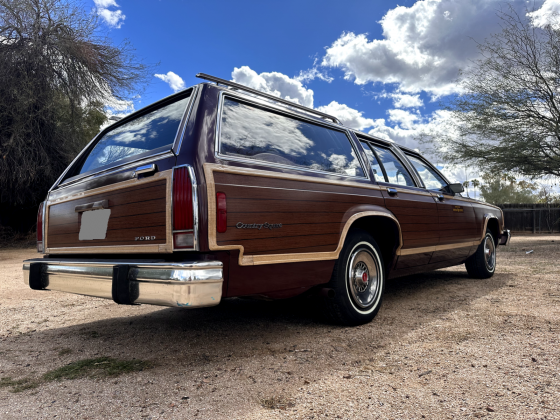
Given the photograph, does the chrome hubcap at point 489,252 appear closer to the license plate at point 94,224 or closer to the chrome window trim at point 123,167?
the chrome window trim at point 123,167

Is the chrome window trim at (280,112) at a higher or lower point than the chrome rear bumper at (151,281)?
higher

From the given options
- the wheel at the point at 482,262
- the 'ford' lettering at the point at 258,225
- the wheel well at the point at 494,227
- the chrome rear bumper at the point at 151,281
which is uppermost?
the 'ford' lettering at the point at 258,225

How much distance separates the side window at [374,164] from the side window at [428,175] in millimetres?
913

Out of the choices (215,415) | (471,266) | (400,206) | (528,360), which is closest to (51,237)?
(215,415)

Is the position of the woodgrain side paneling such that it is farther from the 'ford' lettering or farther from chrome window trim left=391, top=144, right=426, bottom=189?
chrome window trim left=391, top=144, right=426, bottom=189

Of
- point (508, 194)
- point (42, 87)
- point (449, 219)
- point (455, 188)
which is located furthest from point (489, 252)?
point (508, 194)

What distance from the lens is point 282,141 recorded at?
2.88 m

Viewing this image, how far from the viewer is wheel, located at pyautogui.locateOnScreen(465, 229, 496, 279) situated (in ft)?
18.2

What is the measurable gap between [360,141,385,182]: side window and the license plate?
2354 mm

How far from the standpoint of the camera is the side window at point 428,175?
4.55m

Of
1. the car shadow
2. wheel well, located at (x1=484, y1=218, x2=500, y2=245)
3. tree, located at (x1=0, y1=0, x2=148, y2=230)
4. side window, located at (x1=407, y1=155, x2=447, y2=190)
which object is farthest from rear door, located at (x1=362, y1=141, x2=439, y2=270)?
tree, located at (x1=0, y1=0, x2=148, y2=230)

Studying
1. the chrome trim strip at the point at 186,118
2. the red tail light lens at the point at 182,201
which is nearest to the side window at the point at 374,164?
the chrome trim strip at the point at 186,118

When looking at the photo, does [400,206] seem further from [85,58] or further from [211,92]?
[85,58]

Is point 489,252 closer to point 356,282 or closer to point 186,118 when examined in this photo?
point 356,282
